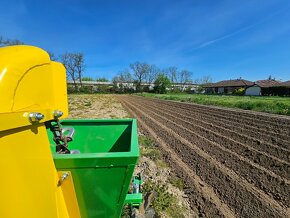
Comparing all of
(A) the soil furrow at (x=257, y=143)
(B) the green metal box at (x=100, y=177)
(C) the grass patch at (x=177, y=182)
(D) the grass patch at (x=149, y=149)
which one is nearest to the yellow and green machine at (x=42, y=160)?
(B) the green metal box at (x=100, y=177)

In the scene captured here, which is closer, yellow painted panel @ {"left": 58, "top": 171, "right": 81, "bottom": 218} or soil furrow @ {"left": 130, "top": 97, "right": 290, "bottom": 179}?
yellow painted panel @ {"left": 58, "top": 171, "right": 81, "bottom": 218}

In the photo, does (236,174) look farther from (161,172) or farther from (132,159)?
(132,159)

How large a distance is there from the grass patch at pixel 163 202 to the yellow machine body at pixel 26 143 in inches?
91.8

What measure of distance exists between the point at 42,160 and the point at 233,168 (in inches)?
191

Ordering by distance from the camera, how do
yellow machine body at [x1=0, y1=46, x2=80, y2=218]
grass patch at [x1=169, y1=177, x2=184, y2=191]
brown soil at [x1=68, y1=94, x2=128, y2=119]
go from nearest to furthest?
yellow machine body at [x1=0, y1=46, x2=80, y2=218] → grass patch at [x1=169, y1=177, x2=184, y2=191] → brown soil at [x1=68, y1=94, x2=128, y2=119]

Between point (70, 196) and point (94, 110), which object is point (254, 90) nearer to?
point (94, 110)

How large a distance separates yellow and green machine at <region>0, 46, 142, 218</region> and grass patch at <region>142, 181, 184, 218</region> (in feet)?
6.35

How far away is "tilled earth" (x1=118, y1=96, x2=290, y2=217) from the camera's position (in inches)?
153

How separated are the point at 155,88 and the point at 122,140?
66859mm

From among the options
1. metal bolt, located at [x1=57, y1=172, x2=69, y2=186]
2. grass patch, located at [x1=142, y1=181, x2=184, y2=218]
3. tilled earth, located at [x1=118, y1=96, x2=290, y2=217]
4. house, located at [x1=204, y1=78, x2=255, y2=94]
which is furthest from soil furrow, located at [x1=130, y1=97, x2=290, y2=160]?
house, located at [x1=204, y1=78, x2=255, y2=94]

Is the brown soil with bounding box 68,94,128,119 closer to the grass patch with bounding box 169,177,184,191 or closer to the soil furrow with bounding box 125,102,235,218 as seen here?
the soil furrow with bounding box 125,102,235,218

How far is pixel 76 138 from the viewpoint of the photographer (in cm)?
303

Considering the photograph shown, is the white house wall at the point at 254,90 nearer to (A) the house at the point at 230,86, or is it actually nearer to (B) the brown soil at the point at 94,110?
(A) the house at the point at 230,86

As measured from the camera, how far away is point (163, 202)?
3871 millimetres
